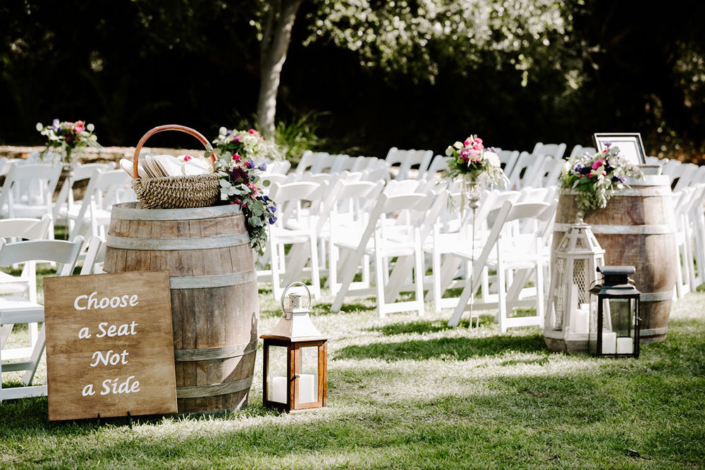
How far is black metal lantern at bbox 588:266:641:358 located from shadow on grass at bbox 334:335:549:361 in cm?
37

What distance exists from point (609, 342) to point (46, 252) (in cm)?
319

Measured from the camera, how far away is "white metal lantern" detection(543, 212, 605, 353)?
5242mm

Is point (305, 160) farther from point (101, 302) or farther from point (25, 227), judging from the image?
point (101, 302)

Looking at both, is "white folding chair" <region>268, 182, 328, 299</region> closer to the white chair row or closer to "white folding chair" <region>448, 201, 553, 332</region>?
"white folding chair" <region>448, 201, 553, 332</region>

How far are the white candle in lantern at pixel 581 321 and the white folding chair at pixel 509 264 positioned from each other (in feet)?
2.04

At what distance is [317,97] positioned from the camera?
748 inches

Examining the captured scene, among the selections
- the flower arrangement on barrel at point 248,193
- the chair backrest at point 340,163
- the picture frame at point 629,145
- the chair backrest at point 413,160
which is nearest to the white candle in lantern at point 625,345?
the picture frame at point 629,145

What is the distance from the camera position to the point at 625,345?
17.1 ft

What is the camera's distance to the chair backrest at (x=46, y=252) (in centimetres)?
419

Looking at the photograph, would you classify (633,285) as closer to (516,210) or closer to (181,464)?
(516,210)

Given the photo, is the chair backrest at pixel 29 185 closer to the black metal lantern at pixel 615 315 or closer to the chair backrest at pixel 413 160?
the chair backrest at pixel 413 160

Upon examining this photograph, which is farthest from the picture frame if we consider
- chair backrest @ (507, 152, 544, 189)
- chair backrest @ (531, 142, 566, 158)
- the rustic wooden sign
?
chair backrest @ (531, 142, 566, 158)

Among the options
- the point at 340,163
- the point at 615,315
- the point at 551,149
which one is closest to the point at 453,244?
the point at 615,315

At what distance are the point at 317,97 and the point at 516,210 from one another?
45.0 feet
